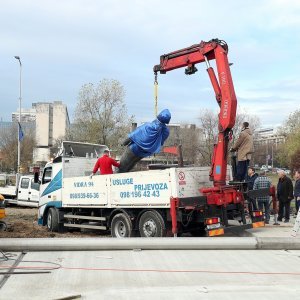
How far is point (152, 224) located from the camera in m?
11.0

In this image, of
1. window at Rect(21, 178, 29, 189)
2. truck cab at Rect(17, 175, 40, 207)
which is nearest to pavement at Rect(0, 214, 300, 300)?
truck cab at Rect(17, 175, 40, 207)

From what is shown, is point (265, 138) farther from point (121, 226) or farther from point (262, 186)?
point (121, 226)

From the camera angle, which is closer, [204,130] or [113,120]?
[113,120]

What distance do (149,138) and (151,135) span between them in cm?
10

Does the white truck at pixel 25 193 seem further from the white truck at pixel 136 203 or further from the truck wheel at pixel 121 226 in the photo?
the truck wheel at pixel 121 226

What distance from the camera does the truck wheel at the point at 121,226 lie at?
11617mm

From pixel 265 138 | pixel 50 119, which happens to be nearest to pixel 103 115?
pixel 265 138

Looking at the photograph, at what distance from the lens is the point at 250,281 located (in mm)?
6371

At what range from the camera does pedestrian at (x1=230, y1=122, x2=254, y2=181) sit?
11578mm

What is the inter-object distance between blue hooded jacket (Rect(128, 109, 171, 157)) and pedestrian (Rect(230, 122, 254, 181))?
6.35 feet

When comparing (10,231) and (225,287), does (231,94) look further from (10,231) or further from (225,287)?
(10,231)

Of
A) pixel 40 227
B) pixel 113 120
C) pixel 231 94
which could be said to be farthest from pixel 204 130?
pixel 231 94

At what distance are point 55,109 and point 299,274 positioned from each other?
144 metres

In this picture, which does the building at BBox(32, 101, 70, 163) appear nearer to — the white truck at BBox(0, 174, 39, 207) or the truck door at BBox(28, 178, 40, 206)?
the white truck at BBox(0, 174, 39, 207)
